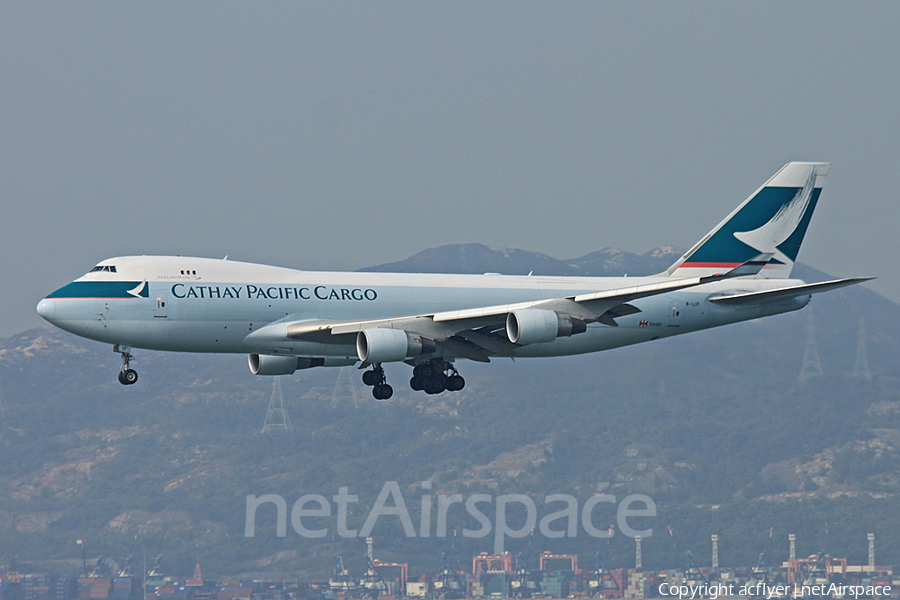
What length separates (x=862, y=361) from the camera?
179 meters

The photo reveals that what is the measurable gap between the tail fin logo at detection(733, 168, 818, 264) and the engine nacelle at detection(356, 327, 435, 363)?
19599mm

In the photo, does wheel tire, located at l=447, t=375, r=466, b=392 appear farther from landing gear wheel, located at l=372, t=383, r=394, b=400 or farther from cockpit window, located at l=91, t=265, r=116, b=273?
cockpit window, located at l=91, t=265, r=116, b=273

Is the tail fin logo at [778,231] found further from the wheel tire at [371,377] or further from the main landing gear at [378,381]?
the wheel tire at [371,377]

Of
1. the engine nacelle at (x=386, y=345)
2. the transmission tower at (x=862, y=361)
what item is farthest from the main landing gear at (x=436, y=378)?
the transmission tower at (x=862, y=361)

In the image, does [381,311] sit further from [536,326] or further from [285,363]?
[536,326]

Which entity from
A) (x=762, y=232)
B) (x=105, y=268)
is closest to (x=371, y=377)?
(x=105, y=268)

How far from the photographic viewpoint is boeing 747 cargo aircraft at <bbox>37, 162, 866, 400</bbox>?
50.2 metres

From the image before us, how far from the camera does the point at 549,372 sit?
388ft

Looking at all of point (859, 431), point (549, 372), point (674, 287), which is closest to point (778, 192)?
point (674, 287)

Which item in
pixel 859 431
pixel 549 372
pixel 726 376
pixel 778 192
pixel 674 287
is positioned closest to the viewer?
pixel 674 287

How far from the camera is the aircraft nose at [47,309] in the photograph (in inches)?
1961

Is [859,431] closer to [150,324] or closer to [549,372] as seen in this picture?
[549,372]

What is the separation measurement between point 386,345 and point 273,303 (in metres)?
5.18

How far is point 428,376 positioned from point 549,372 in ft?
202
